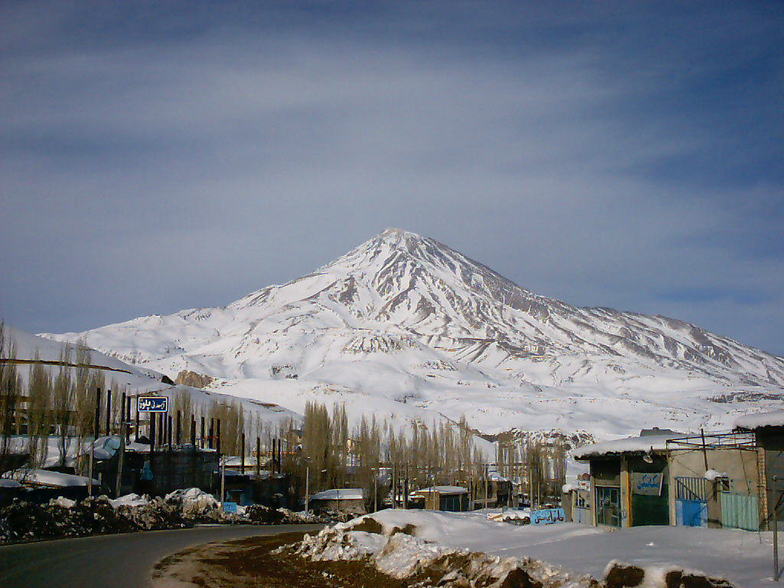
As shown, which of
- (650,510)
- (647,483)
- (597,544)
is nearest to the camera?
(597,544)

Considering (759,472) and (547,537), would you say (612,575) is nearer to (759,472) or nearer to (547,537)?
(547,537)

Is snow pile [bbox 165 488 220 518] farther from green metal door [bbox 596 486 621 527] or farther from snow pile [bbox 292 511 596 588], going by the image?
green metal door [bbox 596 486 621 527]

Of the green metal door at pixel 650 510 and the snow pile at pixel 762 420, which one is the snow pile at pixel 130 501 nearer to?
the green metal door at pixel 650 510

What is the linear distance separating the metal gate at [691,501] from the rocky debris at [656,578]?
45.1 ft

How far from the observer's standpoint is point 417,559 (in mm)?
17906

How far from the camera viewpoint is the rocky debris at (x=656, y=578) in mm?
12062

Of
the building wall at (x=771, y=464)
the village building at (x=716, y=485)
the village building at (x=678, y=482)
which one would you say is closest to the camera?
the building wall at (x=771, y=464)

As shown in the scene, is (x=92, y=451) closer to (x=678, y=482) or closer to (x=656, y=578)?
(x=678, y=482)

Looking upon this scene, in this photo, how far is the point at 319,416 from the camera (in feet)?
272

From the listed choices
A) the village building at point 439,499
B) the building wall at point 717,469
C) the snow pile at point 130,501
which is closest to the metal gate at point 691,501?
the building wall at point 717,469

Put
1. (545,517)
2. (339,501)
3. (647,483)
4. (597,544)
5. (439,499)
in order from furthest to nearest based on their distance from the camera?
(439,499)
(339,501)
(545,517)
(647,483)
(597,544)

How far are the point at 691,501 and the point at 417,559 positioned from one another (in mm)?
12345

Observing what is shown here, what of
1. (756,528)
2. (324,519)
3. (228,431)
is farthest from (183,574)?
(228,431)

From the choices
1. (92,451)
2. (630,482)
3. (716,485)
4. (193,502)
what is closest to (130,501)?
(92,451)
